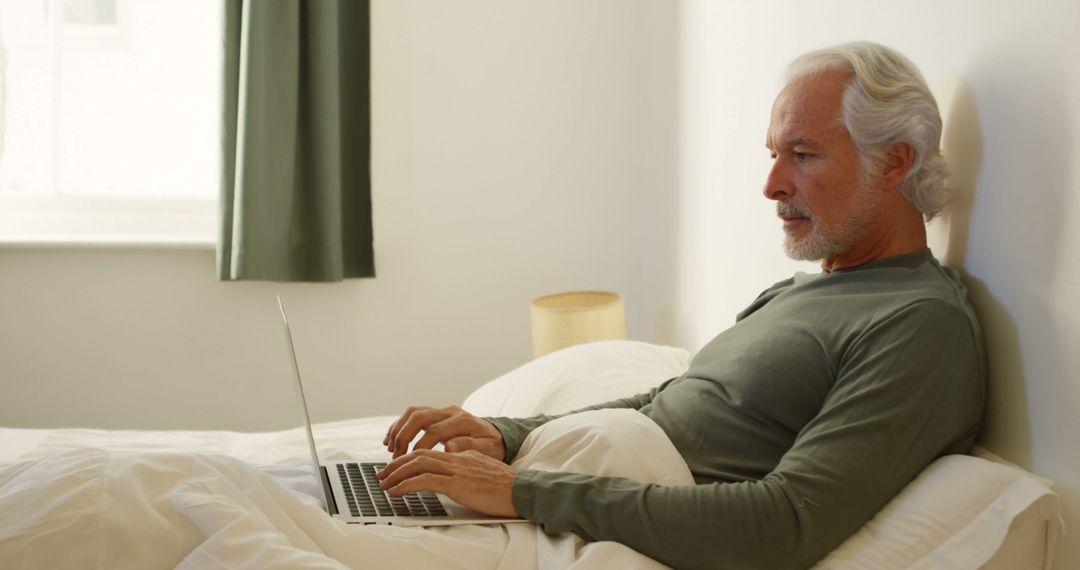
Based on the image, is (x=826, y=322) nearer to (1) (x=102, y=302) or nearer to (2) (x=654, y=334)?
(2) (x=654, y=334)

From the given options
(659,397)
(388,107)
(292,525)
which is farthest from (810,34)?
(388,107)

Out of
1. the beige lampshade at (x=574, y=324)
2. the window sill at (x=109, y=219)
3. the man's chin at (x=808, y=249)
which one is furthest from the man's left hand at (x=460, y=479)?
the window sill at (x=109, y=219)

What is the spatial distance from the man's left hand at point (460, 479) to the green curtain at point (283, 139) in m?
1.84

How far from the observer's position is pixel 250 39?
10.1ft

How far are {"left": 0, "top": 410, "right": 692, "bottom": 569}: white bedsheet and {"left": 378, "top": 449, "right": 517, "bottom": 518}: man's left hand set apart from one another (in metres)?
0.03

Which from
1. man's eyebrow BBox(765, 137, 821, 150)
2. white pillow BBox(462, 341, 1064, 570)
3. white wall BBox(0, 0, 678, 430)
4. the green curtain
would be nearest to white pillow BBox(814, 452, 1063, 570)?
white pillow BBox(462, 341, 1064, 570)

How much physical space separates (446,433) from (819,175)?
65cm

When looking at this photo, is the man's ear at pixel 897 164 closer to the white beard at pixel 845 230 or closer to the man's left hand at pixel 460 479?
the white beard at pixel 845 230

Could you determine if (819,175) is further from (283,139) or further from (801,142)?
(283,139)

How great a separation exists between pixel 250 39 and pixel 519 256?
1002 mm

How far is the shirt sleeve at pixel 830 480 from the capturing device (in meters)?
1.24

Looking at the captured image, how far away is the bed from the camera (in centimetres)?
110

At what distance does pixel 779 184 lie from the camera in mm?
1565

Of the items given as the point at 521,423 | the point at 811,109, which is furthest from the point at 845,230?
the point at 521,423
